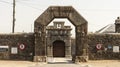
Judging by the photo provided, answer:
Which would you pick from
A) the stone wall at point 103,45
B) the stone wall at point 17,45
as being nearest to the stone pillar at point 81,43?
the stone wall at point 103,45

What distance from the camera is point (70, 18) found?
103ft

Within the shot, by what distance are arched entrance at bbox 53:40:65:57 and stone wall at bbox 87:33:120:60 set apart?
18.5m

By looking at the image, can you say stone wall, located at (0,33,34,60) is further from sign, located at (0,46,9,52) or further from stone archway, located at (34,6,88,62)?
stone archway, located at (34,6,88,62)

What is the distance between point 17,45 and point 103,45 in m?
8.32

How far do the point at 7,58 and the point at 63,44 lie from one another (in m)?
19.2

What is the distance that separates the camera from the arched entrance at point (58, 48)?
49531 millimetres

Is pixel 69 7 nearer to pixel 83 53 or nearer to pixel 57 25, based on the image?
pixel 83 53

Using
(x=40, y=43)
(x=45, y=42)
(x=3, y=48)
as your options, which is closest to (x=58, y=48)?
(x=45, y=42)

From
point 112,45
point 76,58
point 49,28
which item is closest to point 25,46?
point 76,58

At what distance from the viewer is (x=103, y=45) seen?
3119 cm

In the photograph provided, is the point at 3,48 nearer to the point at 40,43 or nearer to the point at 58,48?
the point at 40,43

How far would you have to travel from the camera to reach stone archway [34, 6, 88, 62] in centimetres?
3097

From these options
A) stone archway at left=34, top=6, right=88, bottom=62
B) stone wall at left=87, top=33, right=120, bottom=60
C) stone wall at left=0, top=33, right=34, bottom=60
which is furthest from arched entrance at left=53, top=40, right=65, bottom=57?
stone wall at left=87, top=33, right=120, bottom=60

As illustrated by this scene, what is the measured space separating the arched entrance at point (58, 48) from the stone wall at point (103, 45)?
1855 cm
